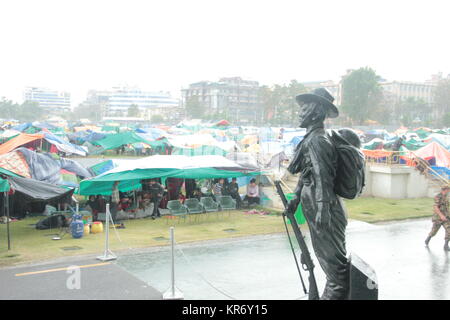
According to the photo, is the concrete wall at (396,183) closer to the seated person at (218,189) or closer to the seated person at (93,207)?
the seated person at (218,189)

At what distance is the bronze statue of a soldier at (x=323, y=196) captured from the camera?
214 inches

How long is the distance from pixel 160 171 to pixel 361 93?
71605 millimetres

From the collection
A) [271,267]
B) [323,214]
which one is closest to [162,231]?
[271,267]

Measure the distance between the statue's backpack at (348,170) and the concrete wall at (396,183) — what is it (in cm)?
1600

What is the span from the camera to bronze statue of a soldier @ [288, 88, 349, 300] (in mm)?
5434

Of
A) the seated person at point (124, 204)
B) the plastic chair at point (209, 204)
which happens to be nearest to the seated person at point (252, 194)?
the plastic chair at point (209, 204)

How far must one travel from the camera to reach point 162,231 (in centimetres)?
1454

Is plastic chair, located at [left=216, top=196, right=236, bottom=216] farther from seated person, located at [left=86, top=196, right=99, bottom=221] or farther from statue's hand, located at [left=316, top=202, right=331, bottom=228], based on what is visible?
statue's hand, located at [left=316, top=202, right=331, bottom=228]

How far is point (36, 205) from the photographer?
56.3 ft

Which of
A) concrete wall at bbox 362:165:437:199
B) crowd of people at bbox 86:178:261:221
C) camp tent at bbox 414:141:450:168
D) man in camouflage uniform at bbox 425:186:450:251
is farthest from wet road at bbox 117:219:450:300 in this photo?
camp tent at bbox 414:141:450:168

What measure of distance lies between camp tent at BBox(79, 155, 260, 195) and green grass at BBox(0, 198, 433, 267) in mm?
1557
